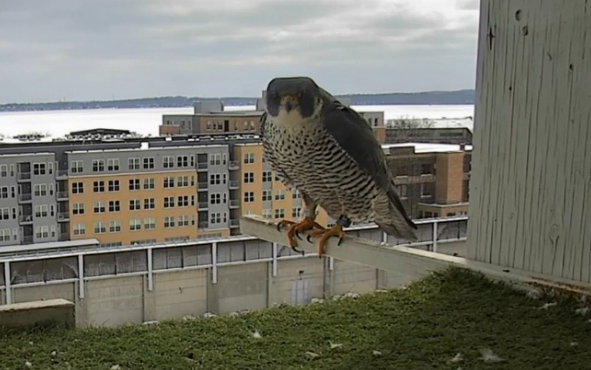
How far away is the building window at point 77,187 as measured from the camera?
872 centimetres

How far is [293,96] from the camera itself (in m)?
1.69

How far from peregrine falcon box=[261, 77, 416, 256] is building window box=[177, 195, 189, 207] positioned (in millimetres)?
7343

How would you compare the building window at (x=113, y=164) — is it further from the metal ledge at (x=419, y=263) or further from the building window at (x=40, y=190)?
the metal ledge at (x=419, y=263)

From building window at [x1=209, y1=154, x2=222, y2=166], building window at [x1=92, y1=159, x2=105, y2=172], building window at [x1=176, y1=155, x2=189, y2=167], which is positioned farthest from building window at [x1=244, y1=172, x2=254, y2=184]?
building window at [x1=92, y1=159, x2=105, y2=172]

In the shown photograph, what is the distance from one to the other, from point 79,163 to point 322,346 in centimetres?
777

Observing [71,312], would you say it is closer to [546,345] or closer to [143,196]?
[546,345]

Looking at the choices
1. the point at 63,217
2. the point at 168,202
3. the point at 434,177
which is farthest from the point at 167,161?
the point at 434,177

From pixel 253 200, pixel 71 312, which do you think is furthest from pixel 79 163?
pixel 71 312

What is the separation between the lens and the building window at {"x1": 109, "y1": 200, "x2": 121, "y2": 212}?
882 centimetres

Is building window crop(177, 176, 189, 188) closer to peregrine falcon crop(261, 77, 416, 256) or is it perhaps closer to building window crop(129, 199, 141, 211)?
building window crop(129, 199, 141, 211)

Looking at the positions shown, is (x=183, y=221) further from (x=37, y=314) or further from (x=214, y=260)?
(x=37, y=314)

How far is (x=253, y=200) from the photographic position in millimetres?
8727

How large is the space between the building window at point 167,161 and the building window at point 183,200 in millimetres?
546

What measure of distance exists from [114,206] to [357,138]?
25.0 ft
